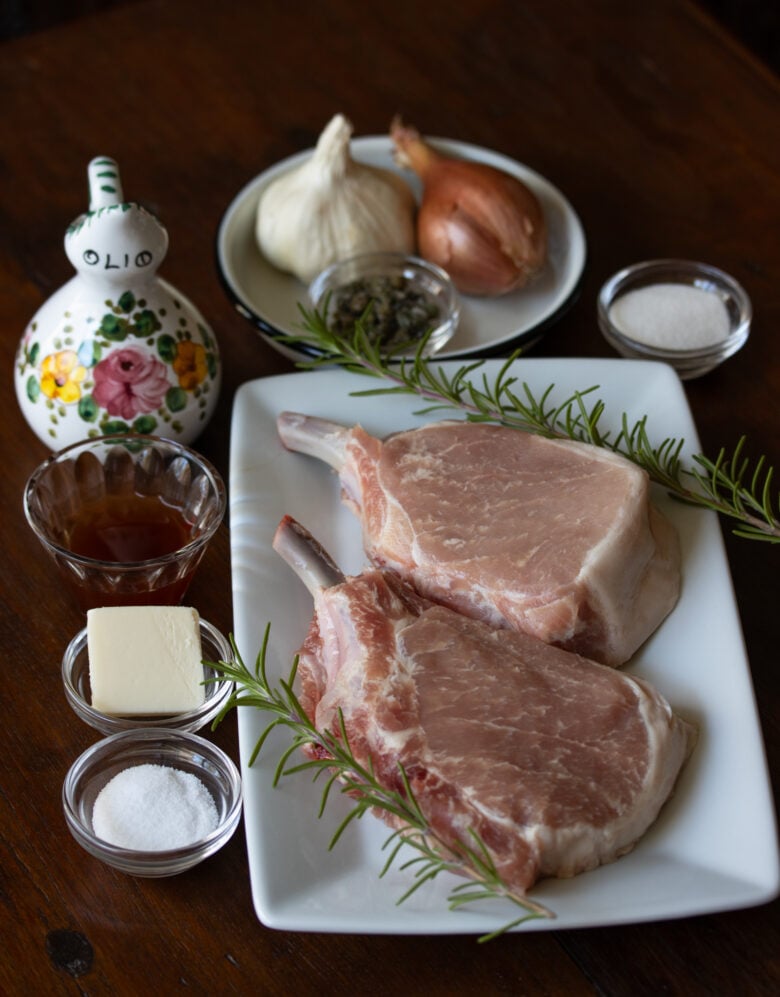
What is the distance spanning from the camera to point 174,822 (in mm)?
1217

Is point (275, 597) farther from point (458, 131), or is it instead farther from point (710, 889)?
point (458, 131)

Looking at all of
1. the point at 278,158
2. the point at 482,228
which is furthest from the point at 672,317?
the point at 278,158

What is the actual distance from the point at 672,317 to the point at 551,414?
1.17 feet

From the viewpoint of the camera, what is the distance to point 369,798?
1123 mm

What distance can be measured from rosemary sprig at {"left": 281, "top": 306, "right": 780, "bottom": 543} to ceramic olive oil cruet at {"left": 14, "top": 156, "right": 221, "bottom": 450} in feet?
0.53

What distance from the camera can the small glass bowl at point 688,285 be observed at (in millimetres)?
1702

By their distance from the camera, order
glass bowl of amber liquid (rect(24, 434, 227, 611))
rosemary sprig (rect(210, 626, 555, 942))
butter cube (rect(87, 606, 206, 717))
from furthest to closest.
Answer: glass bowl of amber liquid (rect(24, 434, 227, 611)), butter cube (rect(87, 606, 206, 717)), rosemary sprig (rect(210, 626, 555, 942))

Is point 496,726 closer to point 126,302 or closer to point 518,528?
point 518,528

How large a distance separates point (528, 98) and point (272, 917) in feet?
5.18

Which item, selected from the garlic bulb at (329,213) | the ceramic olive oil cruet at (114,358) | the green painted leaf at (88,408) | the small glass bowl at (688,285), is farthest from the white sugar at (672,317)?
the green painted leaf at (88,408)

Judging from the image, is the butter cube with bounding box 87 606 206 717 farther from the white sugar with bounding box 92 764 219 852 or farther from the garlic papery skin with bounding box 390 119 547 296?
the garlic papery skin with bounding box 390 119 547 296

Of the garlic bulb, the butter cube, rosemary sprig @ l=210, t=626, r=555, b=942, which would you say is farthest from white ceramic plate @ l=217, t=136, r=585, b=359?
rosemary sprig @ l=210, t=626, r=555, b=942

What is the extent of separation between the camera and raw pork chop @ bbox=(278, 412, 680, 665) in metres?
1.31

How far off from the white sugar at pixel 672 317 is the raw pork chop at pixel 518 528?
0.37m
